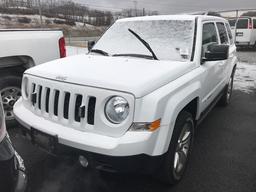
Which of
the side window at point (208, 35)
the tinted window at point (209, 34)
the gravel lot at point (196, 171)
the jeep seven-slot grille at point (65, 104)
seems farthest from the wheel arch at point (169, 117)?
the tinted window at point (209, 34)

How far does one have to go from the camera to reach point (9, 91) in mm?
4215

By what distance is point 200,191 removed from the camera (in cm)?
290

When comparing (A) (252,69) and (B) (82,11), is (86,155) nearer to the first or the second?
(A) (252,69)

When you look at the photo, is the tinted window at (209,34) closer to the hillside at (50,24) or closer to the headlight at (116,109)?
the headlight at (116,109)

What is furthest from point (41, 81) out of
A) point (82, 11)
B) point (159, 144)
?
point (82, 11)

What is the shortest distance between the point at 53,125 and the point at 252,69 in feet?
30.4

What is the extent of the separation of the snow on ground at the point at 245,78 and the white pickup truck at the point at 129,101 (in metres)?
4.09

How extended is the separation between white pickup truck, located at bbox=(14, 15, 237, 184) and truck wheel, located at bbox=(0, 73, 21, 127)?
3.52 ft

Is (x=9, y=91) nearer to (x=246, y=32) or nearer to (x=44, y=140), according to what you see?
(x=44, y=140)

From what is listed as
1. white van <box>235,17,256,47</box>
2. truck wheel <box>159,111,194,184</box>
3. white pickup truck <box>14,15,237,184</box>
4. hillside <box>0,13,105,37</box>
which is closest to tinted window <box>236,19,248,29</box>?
white van <box>235,17,256,47</box>

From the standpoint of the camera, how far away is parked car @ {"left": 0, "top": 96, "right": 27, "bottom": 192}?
1.78 meters

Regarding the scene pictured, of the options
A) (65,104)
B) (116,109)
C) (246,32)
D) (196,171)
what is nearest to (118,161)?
(116,109)

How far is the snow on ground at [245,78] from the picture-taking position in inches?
288

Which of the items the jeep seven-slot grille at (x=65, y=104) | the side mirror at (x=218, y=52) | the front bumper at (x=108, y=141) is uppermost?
the side mirror at (x=218, y=52)
